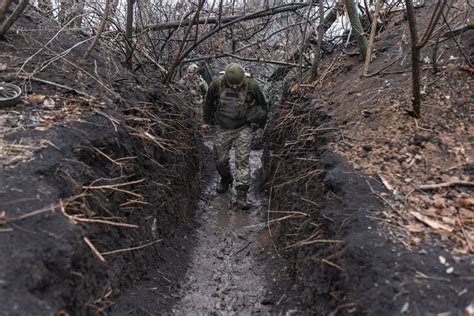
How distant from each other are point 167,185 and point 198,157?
2.23m

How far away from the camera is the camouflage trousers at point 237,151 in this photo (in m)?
6.52

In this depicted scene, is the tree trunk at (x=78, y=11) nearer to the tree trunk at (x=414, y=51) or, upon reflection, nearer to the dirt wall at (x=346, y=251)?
the dirt wall at (x=346, y=251)

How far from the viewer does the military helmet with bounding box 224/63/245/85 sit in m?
6.02

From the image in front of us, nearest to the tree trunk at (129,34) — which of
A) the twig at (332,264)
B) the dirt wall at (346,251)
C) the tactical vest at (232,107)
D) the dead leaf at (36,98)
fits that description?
the tactical vest at (232,107)

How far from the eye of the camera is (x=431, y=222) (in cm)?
303

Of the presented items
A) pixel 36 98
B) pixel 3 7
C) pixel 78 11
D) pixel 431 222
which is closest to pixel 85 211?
pixel 36 98

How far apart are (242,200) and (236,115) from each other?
4.35ft

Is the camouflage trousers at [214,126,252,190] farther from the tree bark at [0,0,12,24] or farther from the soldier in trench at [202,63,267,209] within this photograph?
the tree bark at [0,0,12,24]

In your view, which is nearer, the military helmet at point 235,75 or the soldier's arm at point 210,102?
the military helmet at point 235,75

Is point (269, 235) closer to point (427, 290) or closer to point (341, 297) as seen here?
point (341, 297)

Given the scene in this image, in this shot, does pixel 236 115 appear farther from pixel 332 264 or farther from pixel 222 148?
pixel 332 264

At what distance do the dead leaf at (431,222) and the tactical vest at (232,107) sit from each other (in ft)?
12.1

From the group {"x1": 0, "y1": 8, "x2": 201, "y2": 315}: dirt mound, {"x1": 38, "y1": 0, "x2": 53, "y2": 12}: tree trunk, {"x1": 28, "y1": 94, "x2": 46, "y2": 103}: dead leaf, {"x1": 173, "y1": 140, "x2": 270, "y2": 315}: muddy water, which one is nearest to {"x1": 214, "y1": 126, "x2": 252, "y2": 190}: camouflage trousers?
{"x1": 173, "y1": 140, "x2": 270, "y2": 315}: muddy water

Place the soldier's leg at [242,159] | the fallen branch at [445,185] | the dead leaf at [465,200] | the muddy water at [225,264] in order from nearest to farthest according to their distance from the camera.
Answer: the dead leaf at [465,200] < the fallen branch at [445,185] < the muddy water at [225,264] < the soldier's leg at [242,159]
